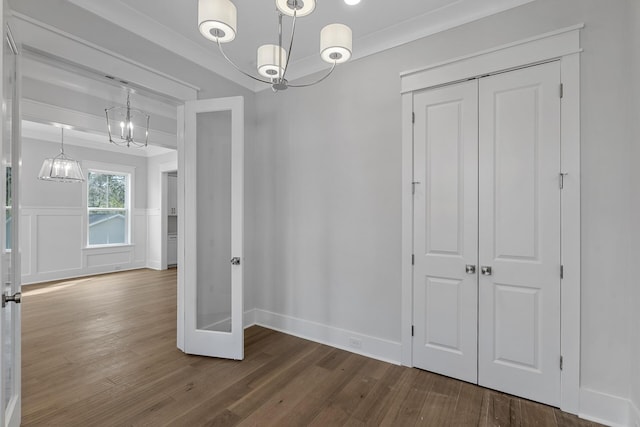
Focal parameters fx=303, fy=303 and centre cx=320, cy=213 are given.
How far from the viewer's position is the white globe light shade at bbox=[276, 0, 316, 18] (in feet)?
5.13

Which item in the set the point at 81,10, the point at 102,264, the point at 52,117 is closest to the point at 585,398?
the point at 81,10

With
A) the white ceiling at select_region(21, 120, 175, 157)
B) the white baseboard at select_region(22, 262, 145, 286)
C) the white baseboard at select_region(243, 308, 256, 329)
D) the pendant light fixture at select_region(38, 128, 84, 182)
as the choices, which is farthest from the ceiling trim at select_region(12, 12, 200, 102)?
the white baseboard at select_region(22, 262, 145, 286)

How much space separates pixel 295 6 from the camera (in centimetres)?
158

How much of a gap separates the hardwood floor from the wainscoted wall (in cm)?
303

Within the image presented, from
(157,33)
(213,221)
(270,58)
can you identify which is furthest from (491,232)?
(157,33)

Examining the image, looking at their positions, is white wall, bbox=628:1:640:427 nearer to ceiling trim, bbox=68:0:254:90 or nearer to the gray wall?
the gray wall

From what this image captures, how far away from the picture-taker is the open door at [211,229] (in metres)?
2.81

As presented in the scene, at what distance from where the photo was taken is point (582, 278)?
2.00 meters

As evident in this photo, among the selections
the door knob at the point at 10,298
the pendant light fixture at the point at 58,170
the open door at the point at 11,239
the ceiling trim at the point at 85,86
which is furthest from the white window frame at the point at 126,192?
the door knob at the point at 10,298

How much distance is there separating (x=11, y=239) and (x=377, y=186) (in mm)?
2528

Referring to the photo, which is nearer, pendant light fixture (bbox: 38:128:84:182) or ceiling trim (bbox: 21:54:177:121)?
ceiling trim (bbox: 21:54:177:121)

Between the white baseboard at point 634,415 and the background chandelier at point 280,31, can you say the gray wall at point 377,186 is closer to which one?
the white baseboard at point 634,415

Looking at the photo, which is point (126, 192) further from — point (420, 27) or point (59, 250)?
point (420, 27)

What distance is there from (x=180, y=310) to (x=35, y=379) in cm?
114
